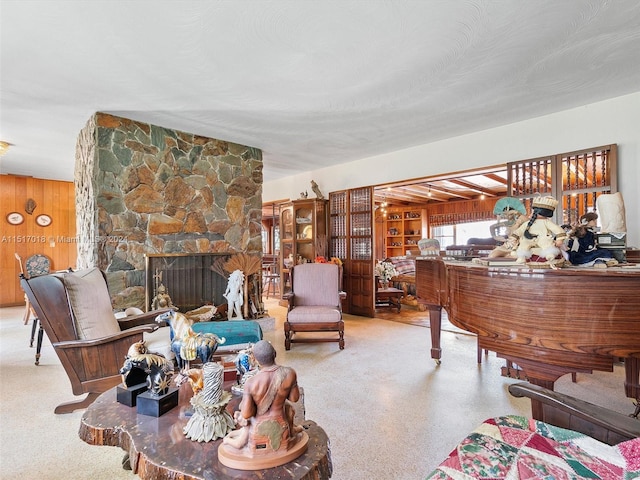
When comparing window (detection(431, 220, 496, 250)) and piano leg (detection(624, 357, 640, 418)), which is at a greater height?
window (detection(431, 220, 496, 250))

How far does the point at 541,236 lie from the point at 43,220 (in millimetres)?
8522

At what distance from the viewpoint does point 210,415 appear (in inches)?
46.8

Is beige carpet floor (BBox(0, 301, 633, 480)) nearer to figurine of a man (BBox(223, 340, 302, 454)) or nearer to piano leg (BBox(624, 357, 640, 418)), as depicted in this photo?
piano leg (BBox(624, 357, 640, 418))

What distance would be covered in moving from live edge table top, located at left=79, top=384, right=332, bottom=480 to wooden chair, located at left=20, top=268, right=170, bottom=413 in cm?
70

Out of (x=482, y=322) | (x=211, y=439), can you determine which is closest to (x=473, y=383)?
(x=482, y=322)

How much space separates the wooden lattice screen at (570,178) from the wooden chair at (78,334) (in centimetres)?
405

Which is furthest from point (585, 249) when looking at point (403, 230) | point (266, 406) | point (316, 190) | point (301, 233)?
point (403, 230)

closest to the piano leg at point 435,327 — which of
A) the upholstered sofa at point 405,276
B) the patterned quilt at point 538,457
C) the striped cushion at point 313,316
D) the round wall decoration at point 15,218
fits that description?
the striped cushion at point 313,316

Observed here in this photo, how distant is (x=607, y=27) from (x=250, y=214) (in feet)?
13.7

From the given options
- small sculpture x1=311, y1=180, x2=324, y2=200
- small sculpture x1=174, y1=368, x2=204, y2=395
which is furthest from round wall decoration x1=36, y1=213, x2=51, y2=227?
small sculpture x1=174, y1=368, x2=204, y2=395

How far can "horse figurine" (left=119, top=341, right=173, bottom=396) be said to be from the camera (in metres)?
1.37

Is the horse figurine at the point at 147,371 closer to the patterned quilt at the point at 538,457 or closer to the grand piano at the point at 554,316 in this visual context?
the patterned quilt at the point at 538,457

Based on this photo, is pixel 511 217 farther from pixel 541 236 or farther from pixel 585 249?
pixel 585 249

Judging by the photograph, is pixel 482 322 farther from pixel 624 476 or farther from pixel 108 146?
pixel 108 146
